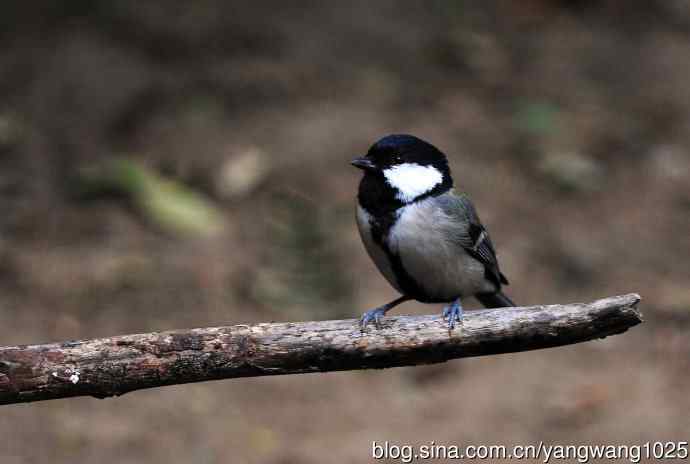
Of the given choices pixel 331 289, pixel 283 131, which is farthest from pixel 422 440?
pixel 283 131

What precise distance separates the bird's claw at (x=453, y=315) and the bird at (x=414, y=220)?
28cm

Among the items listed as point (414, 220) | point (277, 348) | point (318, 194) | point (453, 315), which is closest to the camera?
point (277, 348)

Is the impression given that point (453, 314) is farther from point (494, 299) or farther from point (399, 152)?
→ point (494, 299)

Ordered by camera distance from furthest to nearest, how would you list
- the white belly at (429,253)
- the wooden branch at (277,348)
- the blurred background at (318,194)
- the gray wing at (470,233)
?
the blurred background at (318,194), the gray wing at (470,233), the white belly at (429,253), the wooden branch at (277,348)

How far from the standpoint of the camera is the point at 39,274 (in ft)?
23.3

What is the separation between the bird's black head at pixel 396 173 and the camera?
444cm

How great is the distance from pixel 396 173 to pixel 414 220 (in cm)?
23

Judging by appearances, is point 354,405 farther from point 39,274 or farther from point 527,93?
point 527,93

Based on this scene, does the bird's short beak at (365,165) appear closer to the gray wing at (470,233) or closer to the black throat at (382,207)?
the black throat at (382,207)

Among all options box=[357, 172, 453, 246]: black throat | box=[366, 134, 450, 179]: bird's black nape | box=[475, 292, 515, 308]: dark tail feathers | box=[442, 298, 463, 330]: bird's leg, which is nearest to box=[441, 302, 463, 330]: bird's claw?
box=[442, 298, 463, 330]: bird's leg

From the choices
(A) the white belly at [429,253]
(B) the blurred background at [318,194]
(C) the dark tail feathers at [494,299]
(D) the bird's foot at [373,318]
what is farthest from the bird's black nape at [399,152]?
(B) the blurred background at [318,194]

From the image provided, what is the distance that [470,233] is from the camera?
4.72 m

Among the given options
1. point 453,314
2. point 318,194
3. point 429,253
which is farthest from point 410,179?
point 318,194

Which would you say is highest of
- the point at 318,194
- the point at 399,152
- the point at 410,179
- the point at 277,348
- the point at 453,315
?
the point at 318,194
